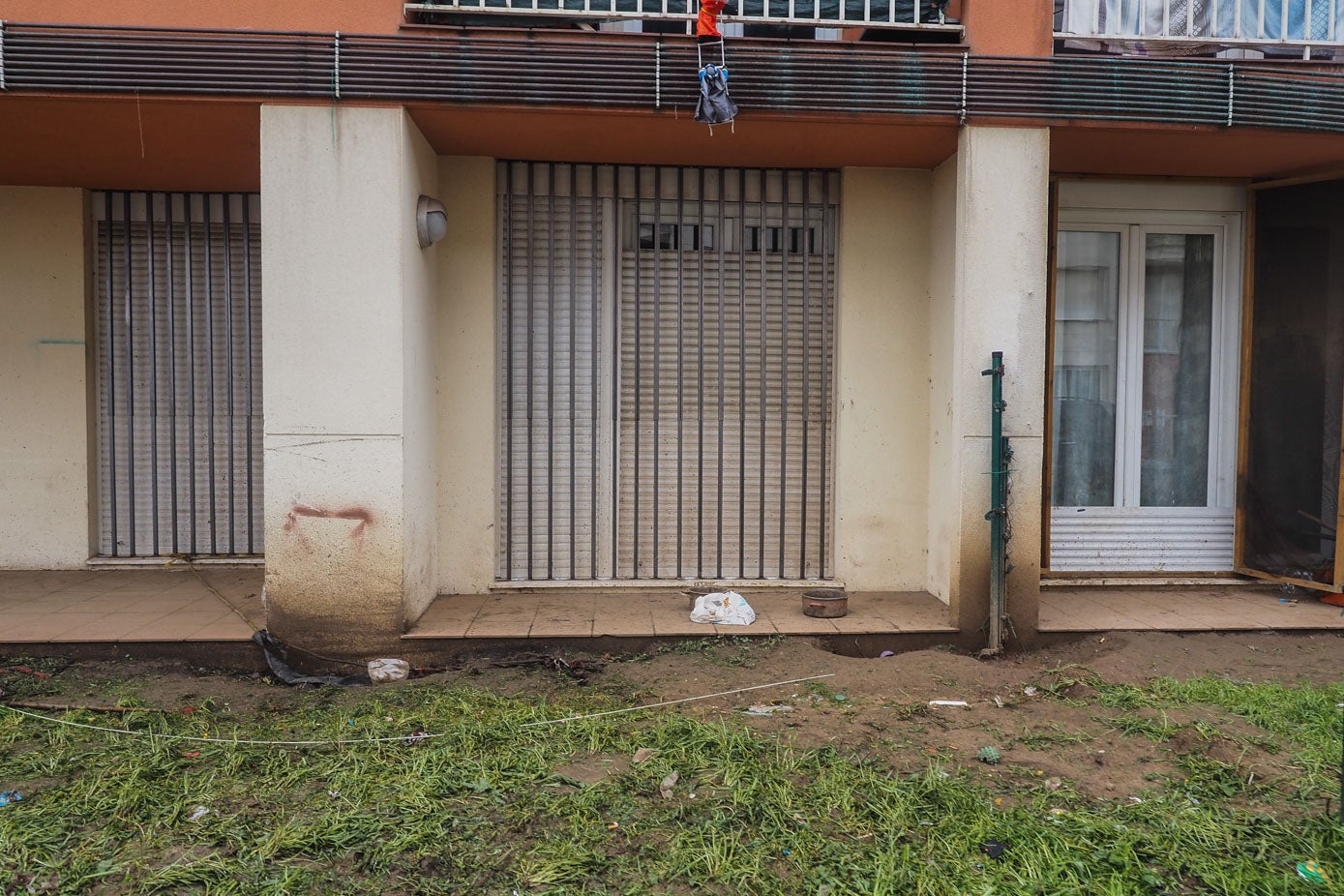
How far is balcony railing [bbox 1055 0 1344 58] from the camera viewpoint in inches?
229

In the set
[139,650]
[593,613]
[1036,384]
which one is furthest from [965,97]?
[139,650]

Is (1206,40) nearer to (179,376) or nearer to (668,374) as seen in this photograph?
(668,374)

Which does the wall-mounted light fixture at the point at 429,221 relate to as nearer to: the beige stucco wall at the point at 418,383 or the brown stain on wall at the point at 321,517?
the beige stucco wall at the point at 418,383

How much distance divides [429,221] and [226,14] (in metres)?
1.58

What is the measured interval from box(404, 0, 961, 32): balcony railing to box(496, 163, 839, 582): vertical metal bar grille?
1227mm

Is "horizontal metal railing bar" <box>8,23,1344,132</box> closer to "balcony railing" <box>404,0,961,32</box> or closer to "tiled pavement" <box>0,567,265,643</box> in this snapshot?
"balcony railing" <box>404,0,961,32</box>

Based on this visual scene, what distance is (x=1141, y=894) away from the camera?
298 centimetres

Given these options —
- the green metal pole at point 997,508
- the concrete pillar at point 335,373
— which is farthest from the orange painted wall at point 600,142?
the green metal pole at point 997,508

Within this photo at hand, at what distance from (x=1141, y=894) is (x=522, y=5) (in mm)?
5535

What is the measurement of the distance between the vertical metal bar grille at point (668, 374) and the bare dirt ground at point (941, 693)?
1468mm

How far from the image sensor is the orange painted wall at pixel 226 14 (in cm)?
510

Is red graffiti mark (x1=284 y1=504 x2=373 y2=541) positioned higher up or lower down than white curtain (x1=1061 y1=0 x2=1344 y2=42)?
lower down

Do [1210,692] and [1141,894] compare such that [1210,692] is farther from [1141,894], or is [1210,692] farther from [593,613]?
[593,613]

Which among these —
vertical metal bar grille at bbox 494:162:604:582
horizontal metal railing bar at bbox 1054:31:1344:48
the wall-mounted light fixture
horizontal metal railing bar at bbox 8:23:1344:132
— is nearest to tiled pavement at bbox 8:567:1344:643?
vertical metal bar grille at bbox 494:162:604:582
